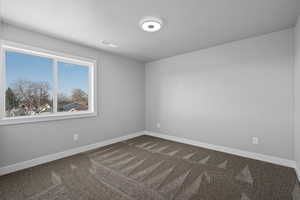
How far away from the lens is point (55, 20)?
6.70 ft

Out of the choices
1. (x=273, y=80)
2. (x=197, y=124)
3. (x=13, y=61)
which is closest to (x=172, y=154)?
(x=197, y=124)

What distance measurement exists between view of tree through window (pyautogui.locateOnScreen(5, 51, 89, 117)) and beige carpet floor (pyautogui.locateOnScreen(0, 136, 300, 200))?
111cm

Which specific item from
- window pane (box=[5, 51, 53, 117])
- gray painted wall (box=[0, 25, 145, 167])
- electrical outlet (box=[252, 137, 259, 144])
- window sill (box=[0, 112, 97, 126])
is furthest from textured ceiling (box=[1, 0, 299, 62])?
electrical outlet (box=[252, 137, 259, 144])

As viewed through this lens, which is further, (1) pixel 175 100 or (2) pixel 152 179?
(1) pixel 175 100

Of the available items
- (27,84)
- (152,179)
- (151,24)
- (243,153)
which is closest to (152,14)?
(151,24)

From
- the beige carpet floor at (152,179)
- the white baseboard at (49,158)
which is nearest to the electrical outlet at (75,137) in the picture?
the white baseboard at (49,158)

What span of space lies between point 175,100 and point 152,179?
2.32 m

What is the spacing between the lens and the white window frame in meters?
2.10

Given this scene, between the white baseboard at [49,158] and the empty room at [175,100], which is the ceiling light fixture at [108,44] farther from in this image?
the white baseboard at [49,158]

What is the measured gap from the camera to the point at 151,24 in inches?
83.4

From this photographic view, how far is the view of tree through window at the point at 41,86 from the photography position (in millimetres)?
2275

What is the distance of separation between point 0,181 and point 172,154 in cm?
288

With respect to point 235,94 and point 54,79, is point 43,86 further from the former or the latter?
point 235,94

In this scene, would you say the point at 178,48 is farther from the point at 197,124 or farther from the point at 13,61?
the point at 13,61
